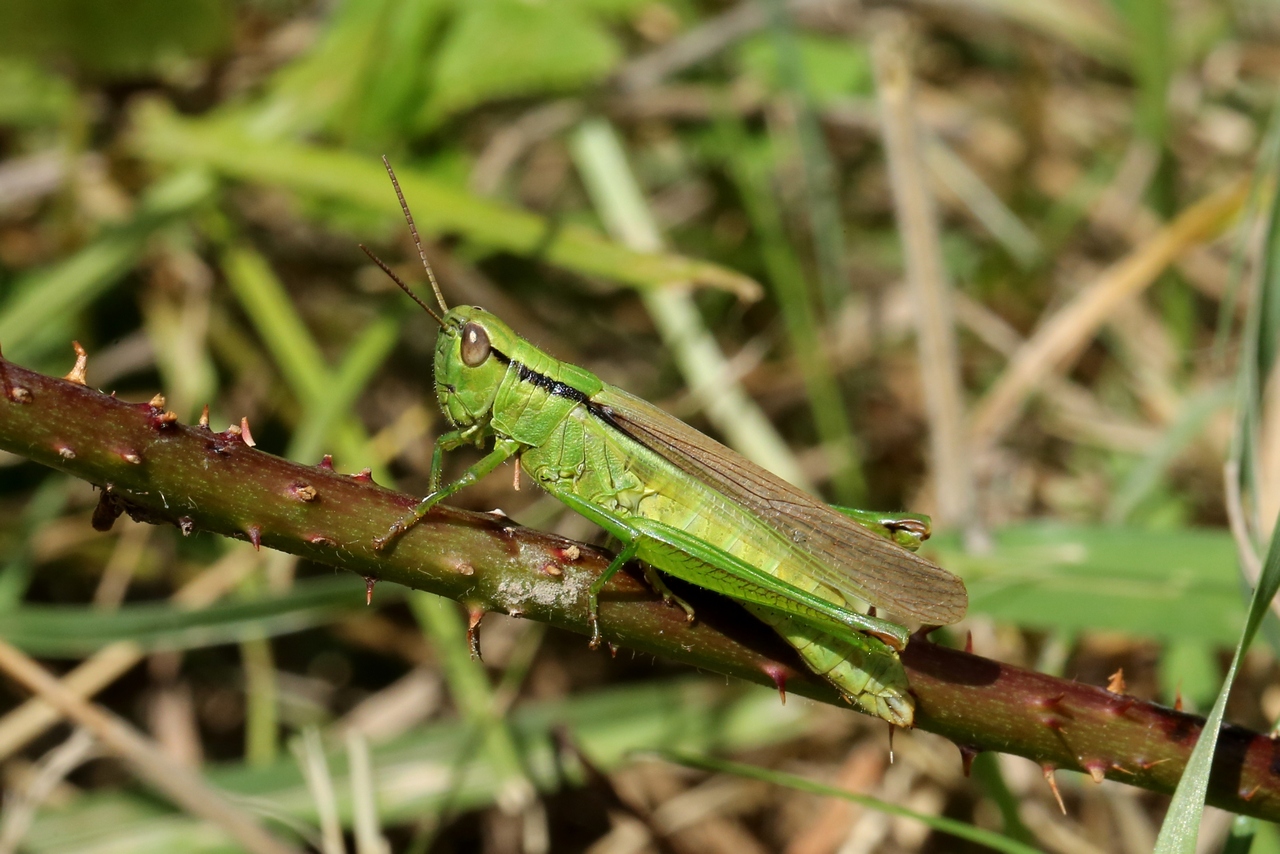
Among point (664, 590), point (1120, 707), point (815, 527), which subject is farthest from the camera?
point (815, 527)

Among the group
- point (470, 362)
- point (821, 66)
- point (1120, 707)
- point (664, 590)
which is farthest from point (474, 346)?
point (821, 66)

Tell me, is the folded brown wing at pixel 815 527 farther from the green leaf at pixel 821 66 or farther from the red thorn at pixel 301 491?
the green leaf at pixel 821 66

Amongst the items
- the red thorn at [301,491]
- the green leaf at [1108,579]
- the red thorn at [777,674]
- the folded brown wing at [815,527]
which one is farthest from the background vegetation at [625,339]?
the red thorn at [301,491]

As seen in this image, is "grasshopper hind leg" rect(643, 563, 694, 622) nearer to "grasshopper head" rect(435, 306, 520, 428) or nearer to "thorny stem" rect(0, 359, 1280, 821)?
"thorny stem" rect(0, 359, 1280, 821)

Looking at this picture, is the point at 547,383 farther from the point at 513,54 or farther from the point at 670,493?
the point at 513,54

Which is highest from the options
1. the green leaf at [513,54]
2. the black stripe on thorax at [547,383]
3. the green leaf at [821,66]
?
the green leaf at [821,66]

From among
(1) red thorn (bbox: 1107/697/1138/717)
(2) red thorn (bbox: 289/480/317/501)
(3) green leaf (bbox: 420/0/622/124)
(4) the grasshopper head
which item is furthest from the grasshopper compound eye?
(3) green leaf (bbox: 420/0/622/124)

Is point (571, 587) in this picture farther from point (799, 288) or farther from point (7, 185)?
point (7, 185)
